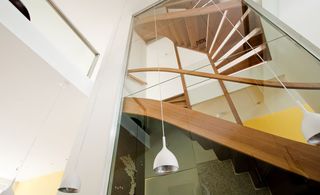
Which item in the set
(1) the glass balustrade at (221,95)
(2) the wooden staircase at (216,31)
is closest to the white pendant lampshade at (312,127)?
(1) the glass balustrade at (221,95)

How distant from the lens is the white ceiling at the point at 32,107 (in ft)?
7.66

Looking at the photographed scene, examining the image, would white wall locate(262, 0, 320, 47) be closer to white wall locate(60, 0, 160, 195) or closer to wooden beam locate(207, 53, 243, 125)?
wooden beam locate(207, 53, 243, 125)

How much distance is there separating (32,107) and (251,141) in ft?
→ 10.7

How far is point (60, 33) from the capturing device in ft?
11.0

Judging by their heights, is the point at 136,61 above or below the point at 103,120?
above

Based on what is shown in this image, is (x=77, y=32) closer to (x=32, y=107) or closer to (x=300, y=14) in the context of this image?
(x=32, y=107)

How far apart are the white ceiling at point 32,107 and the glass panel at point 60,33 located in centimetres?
53

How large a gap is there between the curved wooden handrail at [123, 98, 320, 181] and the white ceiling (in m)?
1.62

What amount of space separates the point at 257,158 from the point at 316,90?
796mm

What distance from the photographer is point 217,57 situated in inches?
120

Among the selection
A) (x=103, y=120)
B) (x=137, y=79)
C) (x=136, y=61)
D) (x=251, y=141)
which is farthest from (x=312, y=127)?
(x=136, y=61)

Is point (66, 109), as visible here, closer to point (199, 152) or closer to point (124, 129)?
point (124, 129)

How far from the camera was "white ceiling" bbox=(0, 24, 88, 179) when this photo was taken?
2335 mm

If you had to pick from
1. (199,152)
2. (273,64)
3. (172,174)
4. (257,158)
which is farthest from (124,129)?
(273,64)
